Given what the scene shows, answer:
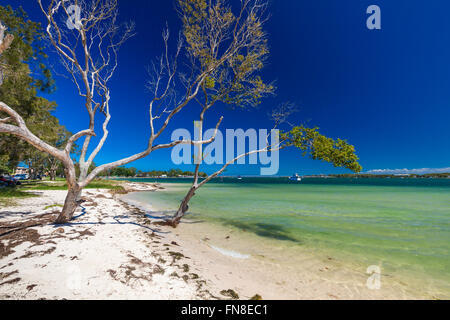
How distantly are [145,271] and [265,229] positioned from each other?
6895 millimetres

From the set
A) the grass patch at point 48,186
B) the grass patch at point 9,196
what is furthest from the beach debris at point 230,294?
the grass patch at point 48,186

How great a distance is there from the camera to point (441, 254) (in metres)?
6.54

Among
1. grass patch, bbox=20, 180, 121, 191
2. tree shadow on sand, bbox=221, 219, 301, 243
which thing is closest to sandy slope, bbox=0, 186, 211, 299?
tree shadow on sand, bbox=221, 219, 301, 243

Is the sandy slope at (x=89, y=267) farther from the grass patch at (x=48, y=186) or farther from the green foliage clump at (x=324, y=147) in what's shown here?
the grass patch at (x=48, y=186)

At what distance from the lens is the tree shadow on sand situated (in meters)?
8.35

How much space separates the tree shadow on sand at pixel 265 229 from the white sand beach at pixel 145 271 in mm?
2175

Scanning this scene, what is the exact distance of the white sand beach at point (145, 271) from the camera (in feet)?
10.8

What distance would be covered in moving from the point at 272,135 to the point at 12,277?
9301mm

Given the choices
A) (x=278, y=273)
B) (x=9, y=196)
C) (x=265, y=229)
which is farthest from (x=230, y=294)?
(x=9, y=196)

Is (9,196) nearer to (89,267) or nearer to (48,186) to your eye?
(89,267)

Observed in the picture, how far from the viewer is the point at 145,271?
13.4 ft

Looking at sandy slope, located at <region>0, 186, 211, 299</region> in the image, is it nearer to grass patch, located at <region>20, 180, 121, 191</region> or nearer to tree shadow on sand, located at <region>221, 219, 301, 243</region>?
tree shadow on sand, located at <region>221, 219, 301, 243</region>
